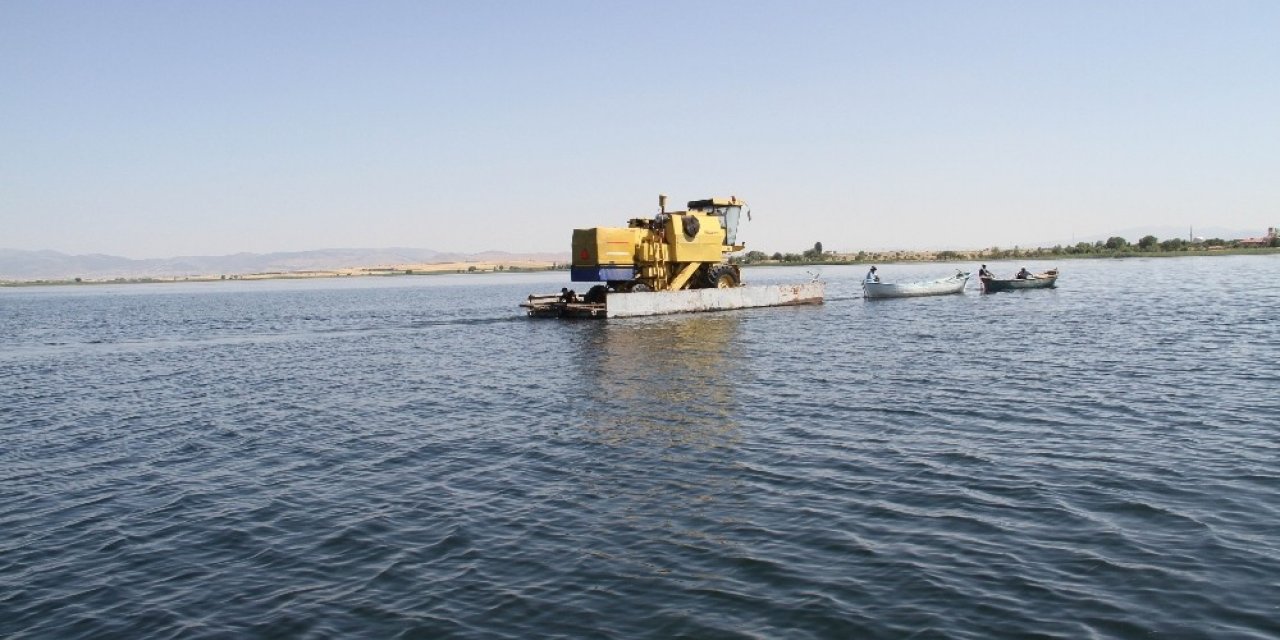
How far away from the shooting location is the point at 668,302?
40312 mm

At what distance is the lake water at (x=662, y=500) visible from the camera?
7422 mm

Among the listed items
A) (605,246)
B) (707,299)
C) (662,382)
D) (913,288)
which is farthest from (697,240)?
(662,382)

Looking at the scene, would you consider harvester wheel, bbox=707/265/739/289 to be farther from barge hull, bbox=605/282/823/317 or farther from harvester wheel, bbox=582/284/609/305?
harvester wheel, bbox=582/284/609/305

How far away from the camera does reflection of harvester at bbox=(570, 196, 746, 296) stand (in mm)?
39531

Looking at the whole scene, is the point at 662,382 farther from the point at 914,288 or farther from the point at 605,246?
the point at 914,288

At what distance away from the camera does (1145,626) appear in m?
6.77

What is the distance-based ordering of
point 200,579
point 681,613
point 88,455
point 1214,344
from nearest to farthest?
point 681,613 → point 200,579 → point 88,455 → point 1214,344

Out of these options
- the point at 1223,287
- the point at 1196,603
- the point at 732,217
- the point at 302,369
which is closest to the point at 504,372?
the point at 302,369

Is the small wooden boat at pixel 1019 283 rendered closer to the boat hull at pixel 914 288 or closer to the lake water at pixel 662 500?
the boat hull at pixel 914 288

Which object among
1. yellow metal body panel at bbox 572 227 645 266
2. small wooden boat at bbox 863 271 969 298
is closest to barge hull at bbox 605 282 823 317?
yellow metal body panel at bbox 572 227 645 266

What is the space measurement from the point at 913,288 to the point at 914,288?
0.10m

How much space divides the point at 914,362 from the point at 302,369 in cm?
1736

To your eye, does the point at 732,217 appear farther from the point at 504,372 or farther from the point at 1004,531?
the point at 1004,531

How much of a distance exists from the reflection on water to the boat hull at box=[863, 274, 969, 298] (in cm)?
1969
